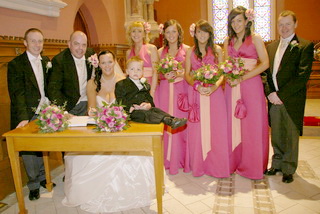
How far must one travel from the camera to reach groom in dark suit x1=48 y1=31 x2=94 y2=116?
150 inches

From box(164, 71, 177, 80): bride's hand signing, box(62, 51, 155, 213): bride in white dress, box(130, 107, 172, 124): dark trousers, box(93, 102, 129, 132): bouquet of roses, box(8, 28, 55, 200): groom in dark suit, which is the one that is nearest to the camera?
box(93, 102, 129, 132): bouquet of roses

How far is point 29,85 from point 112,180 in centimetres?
158

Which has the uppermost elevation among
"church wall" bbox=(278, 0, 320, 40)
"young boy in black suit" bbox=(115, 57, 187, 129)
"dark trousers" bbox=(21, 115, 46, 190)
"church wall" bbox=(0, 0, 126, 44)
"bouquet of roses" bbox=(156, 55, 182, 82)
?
"church wall" bbox=(278, 0, 320, 40)

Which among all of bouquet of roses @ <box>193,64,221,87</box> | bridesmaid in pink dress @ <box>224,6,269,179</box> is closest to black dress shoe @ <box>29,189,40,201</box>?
bouquet of roses @ <box>193,64,221,87</box>

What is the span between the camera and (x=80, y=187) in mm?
3457

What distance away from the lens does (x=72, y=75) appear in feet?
12.8

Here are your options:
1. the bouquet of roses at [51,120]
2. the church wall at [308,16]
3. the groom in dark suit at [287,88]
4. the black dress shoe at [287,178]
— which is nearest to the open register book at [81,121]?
the bouquet of roses at [51,120]

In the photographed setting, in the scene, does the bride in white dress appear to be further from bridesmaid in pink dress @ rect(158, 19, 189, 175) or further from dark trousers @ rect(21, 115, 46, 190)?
Answer: bridesmaid in pink dress @ rect(158, 19, 189, 175)

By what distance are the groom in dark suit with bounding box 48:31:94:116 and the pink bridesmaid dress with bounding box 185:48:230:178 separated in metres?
1.50

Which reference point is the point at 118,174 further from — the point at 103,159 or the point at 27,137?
the point at 27,137

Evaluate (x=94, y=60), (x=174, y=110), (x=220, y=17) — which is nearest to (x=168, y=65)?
(x=174, y=110)

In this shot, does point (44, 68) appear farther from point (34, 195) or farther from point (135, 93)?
point (34, 195)

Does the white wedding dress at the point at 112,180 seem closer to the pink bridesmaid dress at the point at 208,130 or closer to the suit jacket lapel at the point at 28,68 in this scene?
the pink bridesmaid dress at the point at 208,130

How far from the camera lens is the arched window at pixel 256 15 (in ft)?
39.9
